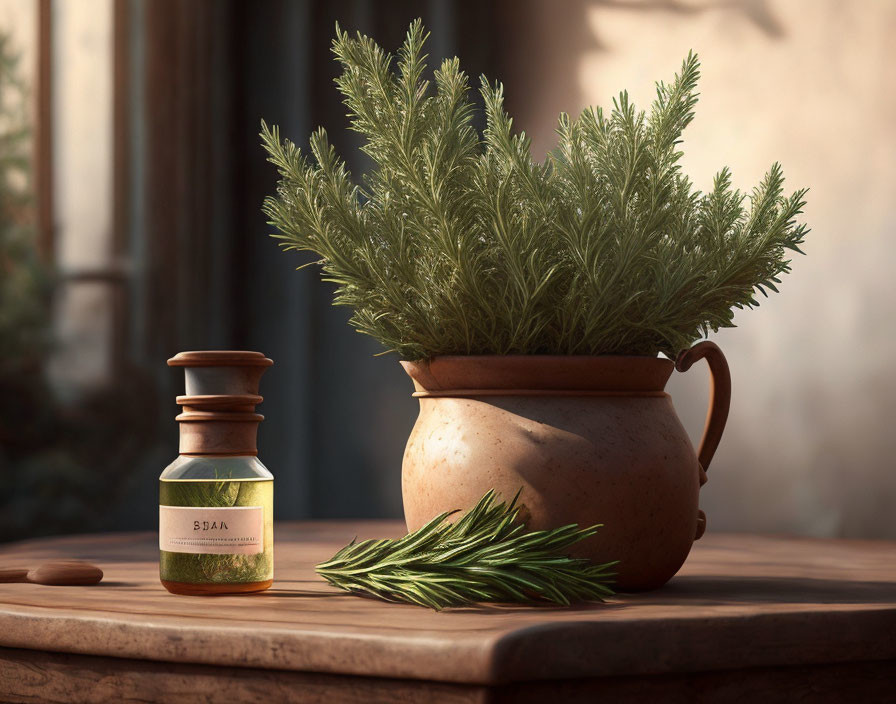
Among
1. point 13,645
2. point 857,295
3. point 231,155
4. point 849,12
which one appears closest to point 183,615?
point 13,645

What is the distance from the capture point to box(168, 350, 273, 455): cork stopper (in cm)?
62

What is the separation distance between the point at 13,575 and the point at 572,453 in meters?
0.40

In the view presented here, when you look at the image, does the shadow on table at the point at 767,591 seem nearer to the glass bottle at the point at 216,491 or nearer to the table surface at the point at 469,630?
the table surface at the point at 469,630

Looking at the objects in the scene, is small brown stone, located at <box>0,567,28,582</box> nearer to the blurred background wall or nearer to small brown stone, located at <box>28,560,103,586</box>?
small brown stone, located at <box>28,560,103,586</box>

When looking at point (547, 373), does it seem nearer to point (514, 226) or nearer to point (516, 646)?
point (514, 226)

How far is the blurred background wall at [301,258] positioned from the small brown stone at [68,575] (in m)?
1.90

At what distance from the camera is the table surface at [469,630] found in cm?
45

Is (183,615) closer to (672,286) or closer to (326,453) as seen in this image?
(672,286)

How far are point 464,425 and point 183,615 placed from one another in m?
0.19

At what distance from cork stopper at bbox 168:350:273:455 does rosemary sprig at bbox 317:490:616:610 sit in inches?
4.3

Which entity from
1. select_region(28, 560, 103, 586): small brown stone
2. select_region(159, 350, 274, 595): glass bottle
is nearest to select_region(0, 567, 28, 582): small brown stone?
select_region(28, 560, 103, 586): small brown stone

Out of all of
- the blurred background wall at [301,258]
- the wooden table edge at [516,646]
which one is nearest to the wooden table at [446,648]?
the wooden table edge at [516,646]

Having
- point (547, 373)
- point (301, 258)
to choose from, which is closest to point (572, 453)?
point (547, 373)

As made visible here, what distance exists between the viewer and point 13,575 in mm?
728
